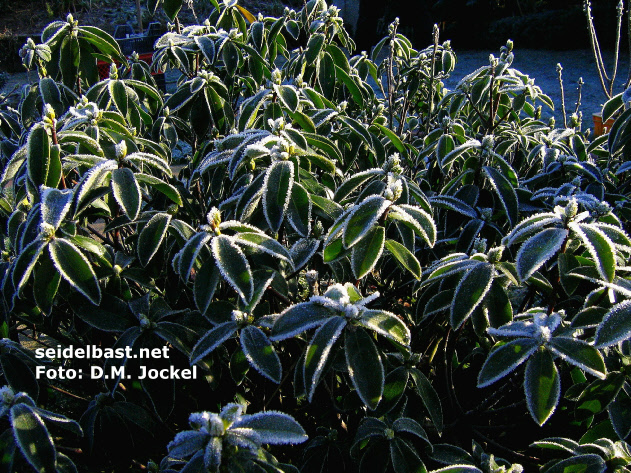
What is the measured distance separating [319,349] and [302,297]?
2.11 feet

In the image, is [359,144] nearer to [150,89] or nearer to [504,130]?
[504,130]

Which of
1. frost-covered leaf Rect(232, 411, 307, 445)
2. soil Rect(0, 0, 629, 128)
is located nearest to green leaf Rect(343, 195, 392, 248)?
frost-covered leaf Rect(232, 411, 307, 445)

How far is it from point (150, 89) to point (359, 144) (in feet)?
2.90

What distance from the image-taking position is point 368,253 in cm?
110

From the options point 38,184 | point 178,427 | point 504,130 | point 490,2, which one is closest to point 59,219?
point 38,184

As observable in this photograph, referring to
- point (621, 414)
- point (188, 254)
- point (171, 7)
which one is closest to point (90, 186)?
point (188, 254)

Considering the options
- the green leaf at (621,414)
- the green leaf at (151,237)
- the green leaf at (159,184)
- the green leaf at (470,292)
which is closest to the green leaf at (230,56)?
the green leaf at (159,184)

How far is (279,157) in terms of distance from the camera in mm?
1197

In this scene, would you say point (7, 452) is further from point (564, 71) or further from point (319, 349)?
point (564, 71)

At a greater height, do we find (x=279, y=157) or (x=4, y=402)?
(x=279, y=157)

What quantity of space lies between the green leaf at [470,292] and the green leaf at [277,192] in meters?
0.44

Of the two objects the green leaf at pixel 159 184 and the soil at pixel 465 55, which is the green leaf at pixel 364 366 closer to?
the green leaf at pixel 159 184

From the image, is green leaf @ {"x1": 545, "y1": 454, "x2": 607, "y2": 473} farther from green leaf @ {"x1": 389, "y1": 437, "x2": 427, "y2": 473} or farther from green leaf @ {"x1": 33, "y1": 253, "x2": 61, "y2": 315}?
green leaf @ {"x1": 33, "y1": 253, "x2": 61, "y2": 315}

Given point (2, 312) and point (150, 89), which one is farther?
point (150, 89)
